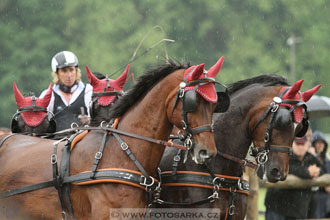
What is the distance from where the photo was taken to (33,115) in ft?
20.7

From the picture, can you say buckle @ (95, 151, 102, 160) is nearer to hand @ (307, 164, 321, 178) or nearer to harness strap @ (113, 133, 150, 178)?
harness strap @ (113, 133, 150, 178)

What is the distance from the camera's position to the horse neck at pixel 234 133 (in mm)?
5711

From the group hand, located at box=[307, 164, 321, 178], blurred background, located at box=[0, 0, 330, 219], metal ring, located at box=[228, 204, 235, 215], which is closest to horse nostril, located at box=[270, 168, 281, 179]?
metal ring, located at box=[228, 204, 235, 215]

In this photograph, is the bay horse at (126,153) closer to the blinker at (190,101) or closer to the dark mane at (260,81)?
the blinker at (190,101)

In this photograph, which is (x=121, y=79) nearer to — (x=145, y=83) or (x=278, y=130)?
(x=145, y=83)

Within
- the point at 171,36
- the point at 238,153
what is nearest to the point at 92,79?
the point at 238,153

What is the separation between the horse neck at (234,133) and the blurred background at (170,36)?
886 inches

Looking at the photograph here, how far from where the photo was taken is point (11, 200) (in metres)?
5.44

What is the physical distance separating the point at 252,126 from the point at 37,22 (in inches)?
1181

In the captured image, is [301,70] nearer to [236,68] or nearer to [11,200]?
[236,68]

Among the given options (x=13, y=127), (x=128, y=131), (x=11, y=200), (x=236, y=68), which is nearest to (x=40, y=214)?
(x=11, y=200)

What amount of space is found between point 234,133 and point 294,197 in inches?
108

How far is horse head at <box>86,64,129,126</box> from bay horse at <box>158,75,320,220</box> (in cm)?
87

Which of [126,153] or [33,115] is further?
[33,115]
